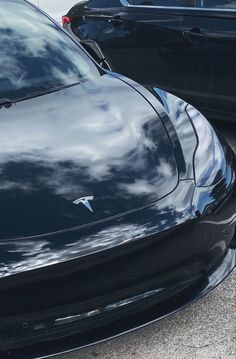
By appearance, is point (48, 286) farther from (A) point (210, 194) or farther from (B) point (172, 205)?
(A) point (210, 194)

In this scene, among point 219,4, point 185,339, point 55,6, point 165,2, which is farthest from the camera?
point 55,6

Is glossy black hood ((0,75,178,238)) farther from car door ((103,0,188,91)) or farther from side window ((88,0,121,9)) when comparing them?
side window ((88,0,121,9))

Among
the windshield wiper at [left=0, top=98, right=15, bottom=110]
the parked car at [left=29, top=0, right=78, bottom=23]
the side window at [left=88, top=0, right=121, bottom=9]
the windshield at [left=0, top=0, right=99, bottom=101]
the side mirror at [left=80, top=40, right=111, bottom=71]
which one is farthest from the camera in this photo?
the parked car at [left=29, top=0, right=78, bottom=23]

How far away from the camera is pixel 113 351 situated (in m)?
2.20

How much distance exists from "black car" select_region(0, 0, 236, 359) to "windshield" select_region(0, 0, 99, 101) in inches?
1.7

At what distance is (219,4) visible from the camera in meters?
3.94

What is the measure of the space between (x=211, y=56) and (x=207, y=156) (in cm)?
185

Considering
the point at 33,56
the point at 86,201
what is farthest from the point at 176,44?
the point at 86,201

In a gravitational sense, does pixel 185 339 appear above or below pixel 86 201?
below

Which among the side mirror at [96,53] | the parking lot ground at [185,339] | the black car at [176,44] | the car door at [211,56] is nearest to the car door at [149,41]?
the black car at [176,44]

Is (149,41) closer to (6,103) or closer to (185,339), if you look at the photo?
(6,103)

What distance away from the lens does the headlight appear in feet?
7.37

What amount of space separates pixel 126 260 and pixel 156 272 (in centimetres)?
16

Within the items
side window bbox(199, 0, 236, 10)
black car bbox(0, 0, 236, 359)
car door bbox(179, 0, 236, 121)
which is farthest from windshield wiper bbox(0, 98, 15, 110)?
side window bbox(199, 0, 236, 10)
